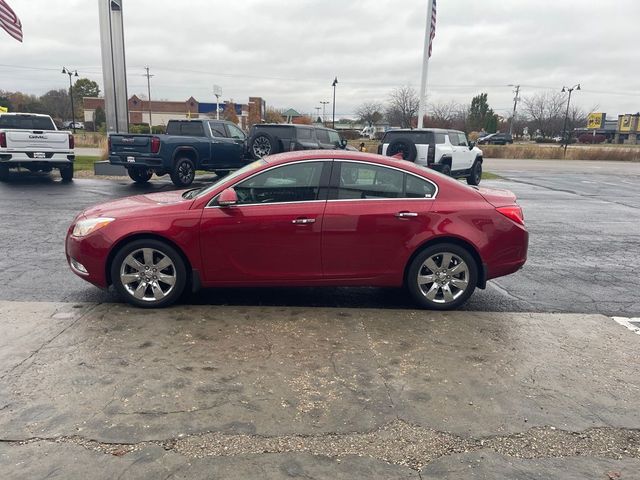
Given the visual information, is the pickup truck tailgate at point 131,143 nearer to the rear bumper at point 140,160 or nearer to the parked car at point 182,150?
the parked car at point 182,150

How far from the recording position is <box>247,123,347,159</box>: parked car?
15.4 meters

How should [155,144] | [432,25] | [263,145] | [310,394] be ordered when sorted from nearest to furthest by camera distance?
[310,394], [155,144], [263,145], [432,25]

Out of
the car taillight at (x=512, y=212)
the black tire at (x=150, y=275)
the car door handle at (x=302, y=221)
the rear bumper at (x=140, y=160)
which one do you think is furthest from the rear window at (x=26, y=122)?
the car taillight at (x=512, y=212)

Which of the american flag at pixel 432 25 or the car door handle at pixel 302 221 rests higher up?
the american flag at pixel 432 25

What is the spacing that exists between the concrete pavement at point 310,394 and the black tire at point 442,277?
283 mm

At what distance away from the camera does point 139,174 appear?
52.0 feet

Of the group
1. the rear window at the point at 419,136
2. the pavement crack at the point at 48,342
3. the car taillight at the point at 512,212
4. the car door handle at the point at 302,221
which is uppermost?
the rear window at the point at 419,136

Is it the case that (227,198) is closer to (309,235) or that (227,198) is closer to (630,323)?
(309,235)

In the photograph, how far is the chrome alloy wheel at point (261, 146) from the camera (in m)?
15.5

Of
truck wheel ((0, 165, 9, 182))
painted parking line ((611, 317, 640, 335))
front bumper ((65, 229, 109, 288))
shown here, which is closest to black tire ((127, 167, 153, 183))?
truck wheel ((0, 165, 9, 182))

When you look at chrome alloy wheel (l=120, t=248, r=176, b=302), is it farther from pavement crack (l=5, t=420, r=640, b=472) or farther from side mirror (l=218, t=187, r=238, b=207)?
pavement crack (l=5, t=420, r=640, b=472)

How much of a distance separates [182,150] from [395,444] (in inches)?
512

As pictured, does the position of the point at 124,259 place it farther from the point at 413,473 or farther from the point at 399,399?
the point at 413,473

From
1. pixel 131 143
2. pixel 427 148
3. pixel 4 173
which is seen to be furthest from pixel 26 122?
pixel 427 148
